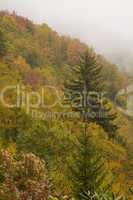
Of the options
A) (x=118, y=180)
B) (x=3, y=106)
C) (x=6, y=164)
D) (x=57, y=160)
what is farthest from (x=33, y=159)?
(x=3, y=106)

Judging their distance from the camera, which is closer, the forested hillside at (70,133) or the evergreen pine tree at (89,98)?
the forested hillside at (70,133)

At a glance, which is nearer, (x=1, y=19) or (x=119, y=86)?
(x=1, y=19)

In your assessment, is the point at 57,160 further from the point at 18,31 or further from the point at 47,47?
the point at 47,47

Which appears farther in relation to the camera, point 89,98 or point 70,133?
point 89,98

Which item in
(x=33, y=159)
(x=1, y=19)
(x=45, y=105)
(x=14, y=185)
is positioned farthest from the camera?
(x=1, y=19)

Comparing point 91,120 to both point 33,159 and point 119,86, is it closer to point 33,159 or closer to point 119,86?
point 33,159

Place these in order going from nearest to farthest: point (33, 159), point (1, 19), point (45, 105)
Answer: point (33, 159), point (45, 105), point (1, 19)

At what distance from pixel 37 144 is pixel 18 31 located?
6601 cm

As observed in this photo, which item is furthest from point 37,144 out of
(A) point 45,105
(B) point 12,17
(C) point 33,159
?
(B) point 12,17

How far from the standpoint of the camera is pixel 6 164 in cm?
1627

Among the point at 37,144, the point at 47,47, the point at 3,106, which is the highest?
the point at 47,47

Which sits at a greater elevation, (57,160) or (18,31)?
(18,31)

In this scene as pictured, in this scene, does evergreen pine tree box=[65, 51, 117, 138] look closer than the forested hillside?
No

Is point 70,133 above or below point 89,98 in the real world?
below
